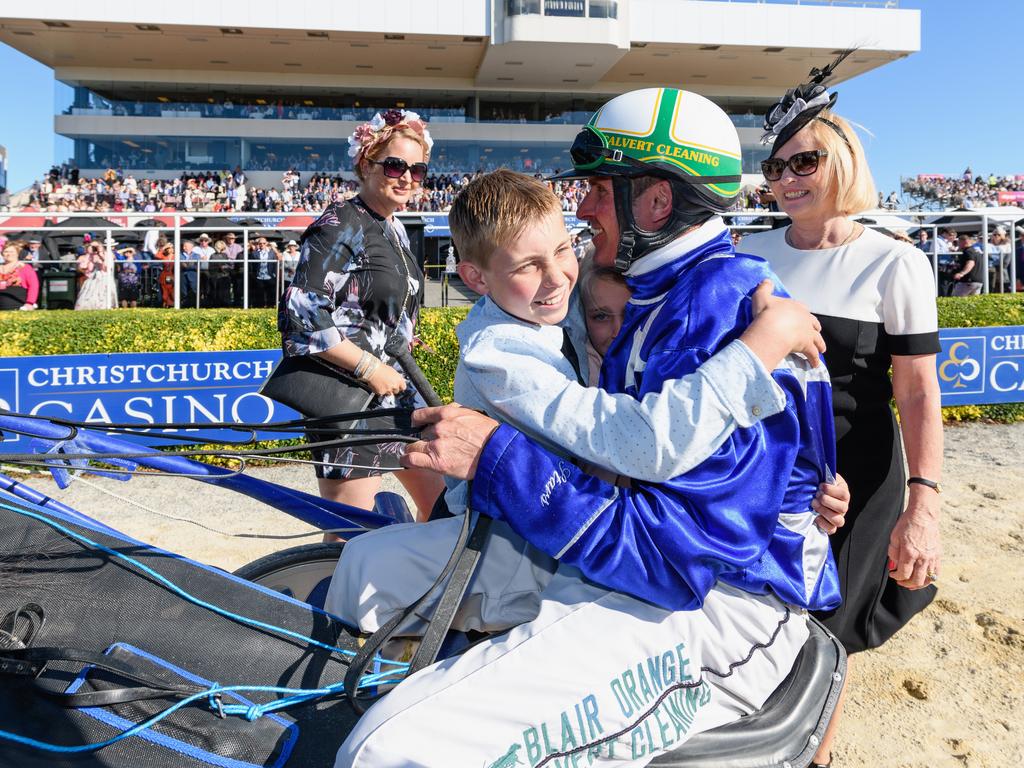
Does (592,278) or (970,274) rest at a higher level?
(970,274)

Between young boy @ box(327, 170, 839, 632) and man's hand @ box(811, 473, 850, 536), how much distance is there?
527mm

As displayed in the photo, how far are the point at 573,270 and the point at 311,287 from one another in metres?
1.52

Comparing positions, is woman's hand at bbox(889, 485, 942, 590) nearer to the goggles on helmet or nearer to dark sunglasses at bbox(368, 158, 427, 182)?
the goggles on helmet

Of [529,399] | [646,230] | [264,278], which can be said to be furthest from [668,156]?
[264,278]

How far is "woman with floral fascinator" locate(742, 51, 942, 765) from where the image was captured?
245cm

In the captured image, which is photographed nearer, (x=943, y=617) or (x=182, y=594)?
(x=182, y=594)

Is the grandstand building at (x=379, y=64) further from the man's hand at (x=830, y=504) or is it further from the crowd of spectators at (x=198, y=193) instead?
the man's hand at (x=830, y=504)

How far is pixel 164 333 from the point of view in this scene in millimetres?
7391

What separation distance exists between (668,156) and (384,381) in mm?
1654

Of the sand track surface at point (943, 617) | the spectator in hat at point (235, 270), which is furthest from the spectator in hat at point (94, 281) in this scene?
the sand track surface at point (943, 617)

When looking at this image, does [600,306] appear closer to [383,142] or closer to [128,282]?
[383,142]

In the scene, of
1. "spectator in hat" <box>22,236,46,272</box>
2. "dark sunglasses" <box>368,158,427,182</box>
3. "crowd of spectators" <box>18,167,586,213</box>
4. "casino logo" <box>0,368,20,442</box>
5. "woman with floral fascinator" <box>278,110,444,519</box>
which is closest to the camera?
"woman with floral fascinator" <box>278,110,444,519</box>

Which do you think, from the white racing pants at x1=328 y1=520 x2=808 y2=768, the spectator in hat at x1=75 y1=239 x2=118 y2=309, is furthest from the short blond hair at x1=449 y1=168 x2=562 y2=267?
the spectator in hat at x1=75 y1=239 x2=118 y2=309

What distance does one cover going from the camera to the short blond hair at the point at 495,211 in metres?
1.67
